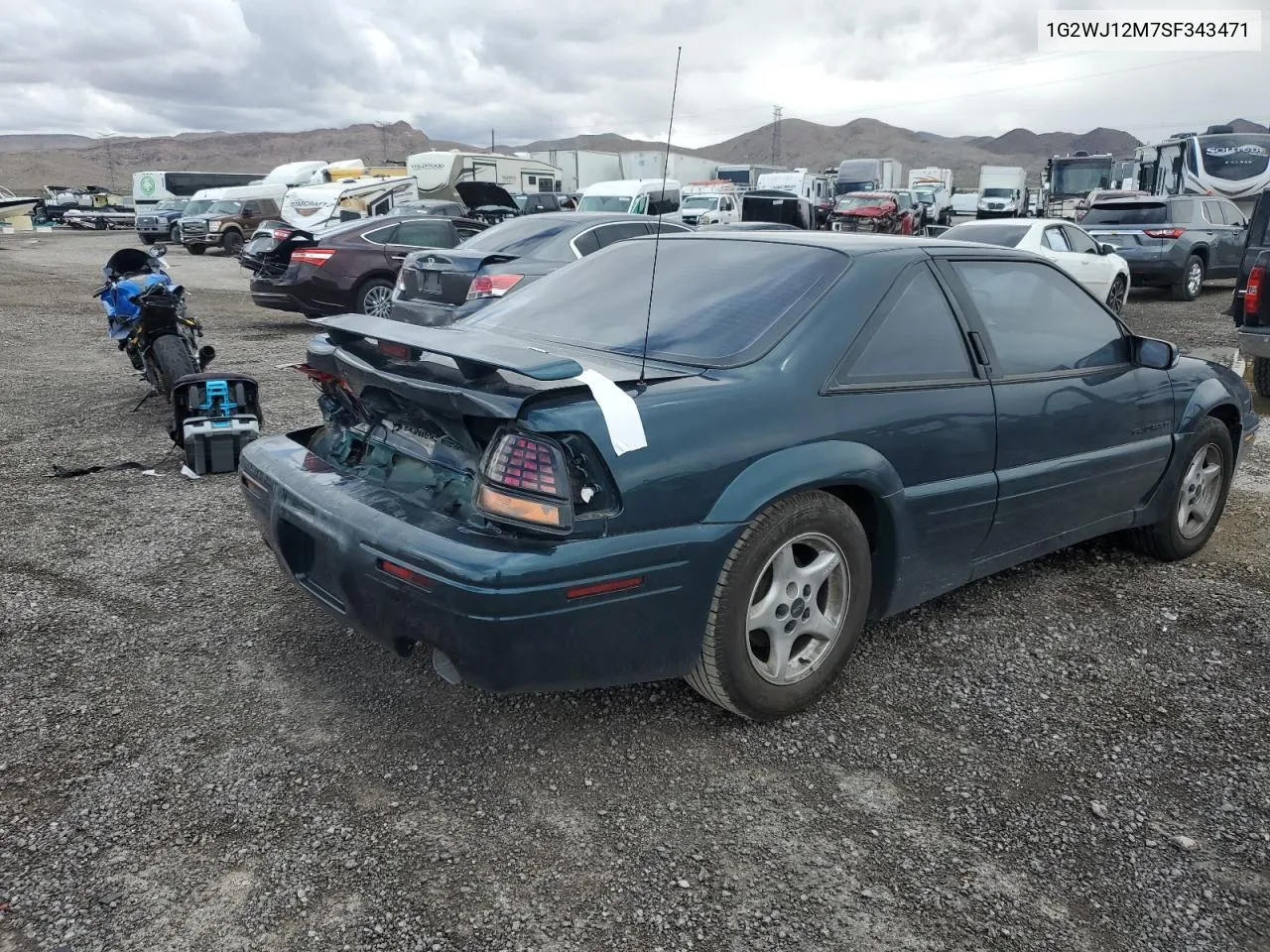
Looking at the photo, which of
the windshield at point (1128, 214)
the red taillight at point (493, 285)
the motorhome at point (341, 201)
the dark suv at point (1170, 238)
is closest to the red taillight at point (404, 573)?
the red taillight at point (493, 285)

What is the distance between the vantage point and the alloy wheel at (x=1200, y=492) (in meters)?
4.39

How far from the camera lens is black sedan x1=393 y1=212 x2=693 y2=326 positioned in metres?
8.45

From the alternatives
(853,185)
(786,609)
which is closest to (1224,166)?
(853,185)

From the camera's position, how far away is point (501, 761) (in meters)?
2.80

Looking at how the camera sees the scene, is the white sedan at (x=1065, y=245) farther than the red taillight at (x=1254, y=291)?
Yes

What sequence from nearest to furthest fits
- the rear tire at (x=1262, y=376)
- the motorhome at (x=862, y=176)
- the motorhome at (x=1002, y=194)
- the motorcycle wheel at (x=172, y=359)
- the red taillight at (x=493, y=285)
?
the motorcycle wheel at (x=172, y=359) < the rear tire at (x=1262, y=376) < the red taillight at (x=493, y=285) < the motorhome at (x=1002, y=194) < the motorhome at (x=862, y=176)

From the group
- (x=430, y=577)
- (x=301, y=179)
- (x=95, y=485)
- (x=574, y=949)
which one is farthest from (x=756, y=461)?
(x=301, y=179)

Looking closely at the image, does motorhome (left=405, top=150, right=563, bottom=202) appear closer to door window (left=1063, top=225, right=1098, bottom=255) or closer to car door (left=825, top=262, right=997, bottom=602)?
door window (left=1063, top=225, right=1098, bottom=255)

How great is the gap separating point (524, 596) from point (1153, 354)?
9.80 feet

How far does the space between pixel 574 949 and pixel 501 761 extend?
30.1 inches

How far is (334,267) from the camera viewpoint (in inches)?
451

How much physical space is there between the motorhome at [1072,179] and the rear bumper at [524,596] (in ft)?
114

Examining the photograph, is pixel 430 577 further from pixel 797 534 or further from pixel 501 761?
pixel 797 534

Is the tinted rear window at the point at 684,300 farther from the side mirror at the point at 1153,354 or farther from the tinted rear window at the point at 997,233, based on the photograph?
the tinted rear window at the point at 997,233
